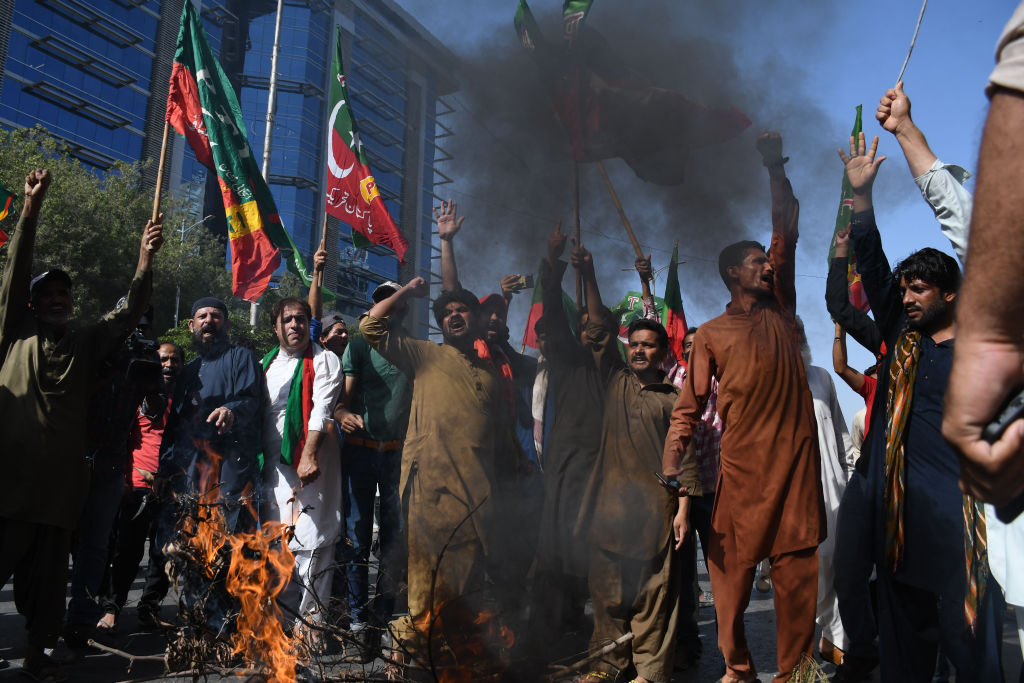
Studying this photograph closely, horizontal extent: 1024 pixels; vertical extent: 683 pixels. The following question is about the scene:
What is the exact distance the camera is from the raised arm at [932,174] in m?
2.66

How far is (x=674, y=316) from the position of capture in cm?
619

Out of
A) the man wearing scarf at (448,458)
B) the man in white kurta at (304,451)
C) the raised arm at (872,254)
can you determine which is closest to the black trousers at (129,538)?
the man in white kurta at (304,451)

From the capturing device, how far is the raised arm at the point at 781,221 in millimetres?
3570

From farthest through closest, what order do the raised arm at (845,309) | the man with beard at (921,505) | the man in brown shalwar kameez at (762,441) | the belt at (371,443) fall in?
the belt at (371,443), the raised arm at (845,309), the man in brown shalwar kameez at (762,441), the man with beard at (921,505)

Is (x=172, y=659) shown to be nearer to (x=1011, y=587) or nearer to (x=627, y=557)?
(x=627, y=557)

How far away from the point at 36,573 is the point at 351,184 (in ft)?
13.3

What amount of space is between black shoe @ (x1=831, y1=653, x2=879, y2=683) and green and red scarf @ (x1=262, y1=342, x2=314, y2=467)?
307 cm

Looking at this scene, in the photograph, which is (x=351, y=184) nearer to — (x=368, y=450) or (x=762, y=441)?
(x=368, y=450)

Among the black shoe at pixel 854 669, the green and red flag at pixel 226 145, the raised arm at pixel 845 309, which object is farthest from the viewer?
the green and red flag at pixel 226 145

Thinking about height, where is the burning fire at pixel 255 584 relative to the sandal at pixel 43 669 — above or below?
above

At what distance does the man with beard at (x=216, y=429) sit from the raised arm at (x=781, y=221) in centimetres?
293

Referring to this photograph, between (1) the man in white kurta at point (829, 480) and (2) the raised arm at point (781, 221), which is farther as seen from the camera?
(1) the man in white kurta at point (829, 480)

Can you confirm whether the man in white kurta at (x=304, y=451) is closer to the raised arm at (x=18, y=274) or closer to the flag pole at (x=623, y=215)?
the raised arm at (x=18, y=274)

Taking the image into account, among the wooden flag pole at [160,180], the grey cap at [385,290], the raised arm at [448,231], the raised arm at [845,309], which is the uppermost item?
the wooden flag pole at [160,180]
